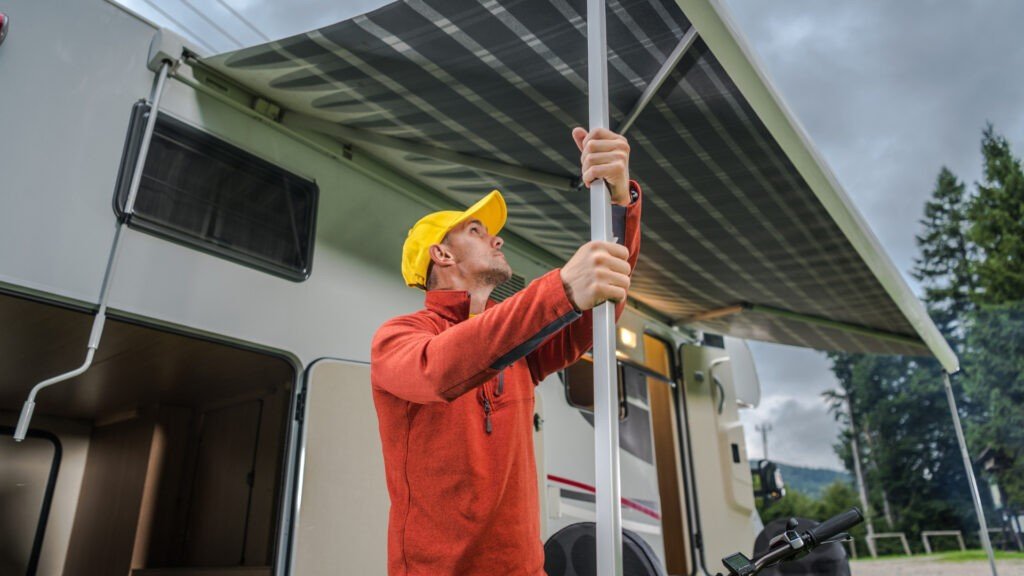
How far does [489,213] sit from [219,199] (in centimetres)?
109

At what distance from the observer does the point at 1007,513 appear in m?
18.8

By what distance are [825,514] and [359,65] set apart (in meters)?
32.0

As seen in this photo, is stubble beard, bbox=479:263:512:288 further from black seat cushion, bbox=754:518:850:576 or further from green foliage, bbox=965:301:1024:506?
green foliage, bbox=965:301:1024:506

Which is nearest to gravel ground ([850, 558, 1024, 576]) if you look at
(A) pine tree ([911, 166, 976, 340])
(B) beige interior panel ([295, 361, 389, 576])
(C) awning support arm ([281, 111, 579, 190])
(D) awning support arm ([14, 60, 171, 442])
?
(A) pine tree ([911, 166, 976, 340])

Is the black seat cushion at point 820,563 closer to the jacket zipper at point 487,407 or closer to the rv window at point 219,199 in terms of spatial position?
the jacket zipper at point 487,407

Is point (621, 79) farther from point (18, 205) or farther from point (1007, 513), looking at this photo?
point (1007, 513)

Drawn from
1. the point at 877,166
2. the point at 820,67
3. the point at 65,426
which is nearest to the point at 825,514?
the point at 65,426

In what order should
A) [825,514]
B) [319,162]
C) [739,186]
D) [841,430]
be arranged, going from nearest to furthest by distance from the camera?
[319,162]
[739,186]
[825,514]
[841,430]

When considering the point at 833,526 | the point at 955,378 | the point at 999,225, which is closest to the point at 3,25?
the point at 833,526

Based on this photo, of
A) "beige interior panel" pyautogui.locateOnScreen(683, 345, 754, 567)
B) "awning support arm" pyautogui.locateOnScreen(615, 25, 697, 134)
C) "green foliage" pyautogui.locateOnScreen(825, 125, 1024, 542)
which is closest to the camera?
"awning support arm" pyautogui.locateOnScreen(615, 25, 697, 134)

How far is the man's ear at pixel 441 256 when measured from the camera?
59.2 inches

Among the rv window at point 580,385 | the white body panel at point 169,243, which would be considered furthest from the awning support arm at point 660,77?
the rv window at point 580,385

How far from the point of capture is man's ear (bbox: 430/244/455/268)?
1504 millimetres

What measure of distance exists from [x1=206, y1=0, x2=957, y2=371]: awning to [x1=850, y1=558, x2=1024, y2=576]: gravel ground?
1372 cm
